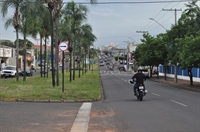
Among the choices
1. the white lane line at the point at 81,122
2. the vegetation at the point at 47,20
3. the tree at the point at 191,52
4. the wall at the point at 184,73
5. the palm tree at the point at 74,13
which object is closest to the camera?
A: the white lane line at the point at 81,122

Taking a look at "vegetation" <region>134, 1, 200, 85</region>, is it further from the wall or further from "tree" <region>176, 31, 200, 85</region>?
the wall

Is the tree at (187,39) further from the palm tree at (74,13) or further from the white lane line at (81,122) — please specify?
the white lane line at (81,122)

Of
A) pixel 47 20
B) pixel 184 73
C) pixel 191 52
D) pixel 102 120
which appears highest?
pixel 47 20

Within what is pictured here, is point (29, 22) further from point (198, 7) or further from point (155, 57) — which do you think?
point (155, 57)

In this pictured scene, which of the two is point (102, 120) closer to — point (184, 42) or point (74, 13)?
point (184, 42)

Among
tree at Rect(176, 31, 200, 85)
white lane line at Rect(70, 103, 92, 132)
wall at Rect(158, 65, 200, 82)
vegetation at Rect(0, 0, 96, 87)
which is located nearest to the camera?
white lane line at Rect(70, 103, 92, 132)

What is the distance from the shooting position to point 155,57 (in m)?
59.2

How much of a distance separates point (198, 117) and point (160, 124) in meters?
2.55

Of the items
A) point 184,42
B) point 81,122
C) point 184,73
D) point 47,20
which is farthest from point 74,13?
Answer: point 81,122

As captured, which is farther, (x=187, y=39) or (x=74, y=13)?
(x=74, y=13)

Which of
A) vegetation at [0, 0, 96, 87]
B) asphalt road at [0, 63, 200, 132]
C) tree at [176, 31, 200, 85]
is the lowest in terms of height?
asphalt road at [0, 63, 200, 132]

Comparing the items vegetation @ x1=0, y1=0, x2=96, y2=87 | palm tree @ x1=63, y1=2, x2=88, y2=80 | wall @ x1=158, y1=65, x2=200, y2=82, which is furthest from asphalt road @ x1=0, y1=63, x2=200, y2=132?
wall @ x1=158, y1=65, x2=200, y2=82

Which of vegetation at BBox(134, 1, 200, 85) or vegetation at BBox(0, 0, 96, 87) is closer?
vegetation at BBox(0, 0, 96, 87)

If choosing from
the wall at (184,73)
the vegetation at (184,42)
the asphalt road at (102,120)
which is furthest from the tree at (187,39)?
the asphalt road at (102,120)
